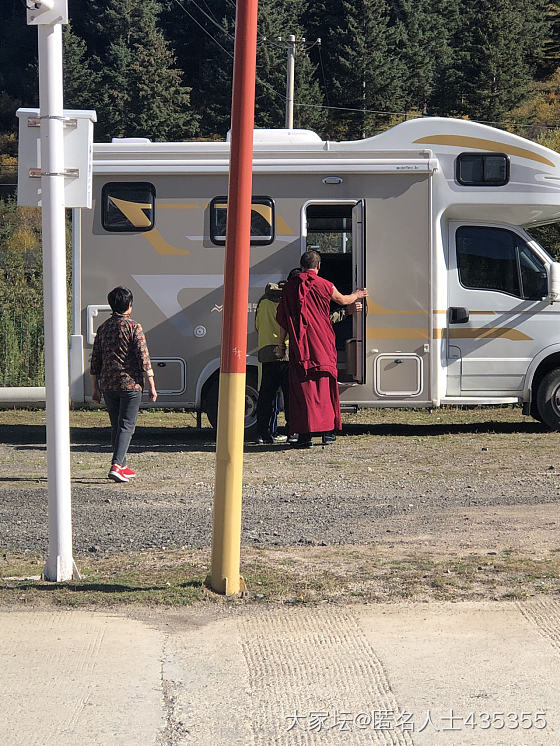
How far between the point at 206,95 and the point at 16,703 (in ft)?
206

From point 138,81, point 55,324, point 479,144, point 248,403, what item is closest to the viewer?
point 55,324

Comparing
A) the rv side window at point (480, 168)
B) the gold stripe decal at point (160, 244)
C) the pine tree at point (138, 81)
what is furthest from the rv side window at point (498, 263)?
the pine tree at point (138, 81)

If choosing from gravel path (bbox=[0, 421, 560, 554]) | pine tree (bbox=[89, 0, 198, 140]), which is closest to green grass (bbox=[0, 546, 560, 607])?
gravel path (bbox=[0, 421, 560, 554])

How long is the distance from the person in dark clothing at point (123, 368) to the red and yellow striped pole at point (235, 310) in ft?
12.5

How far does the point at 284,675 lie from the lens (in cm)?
441

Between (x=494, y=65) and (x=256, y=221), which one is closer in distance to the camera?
(x=256, y=221)

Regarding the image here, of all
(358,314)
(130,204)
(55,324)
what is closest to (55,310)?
(55,324)

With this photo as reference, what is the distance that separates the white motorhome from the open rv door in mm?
21

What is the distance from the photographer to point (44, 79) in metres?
5.60

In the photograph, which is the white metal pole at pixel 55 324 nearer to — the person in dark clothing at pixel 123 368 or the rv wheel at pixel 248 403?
the person in dark clothing at pixel 123 368

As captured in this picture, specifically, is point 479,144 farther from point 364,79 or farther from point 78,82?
point 78,82

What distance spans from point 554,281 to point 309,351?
3130 mm

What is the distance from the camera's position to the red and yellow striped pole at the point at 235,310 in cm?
527

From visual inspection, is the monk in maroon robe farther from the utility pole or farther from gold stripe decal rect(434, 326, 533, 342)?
the utility pole
